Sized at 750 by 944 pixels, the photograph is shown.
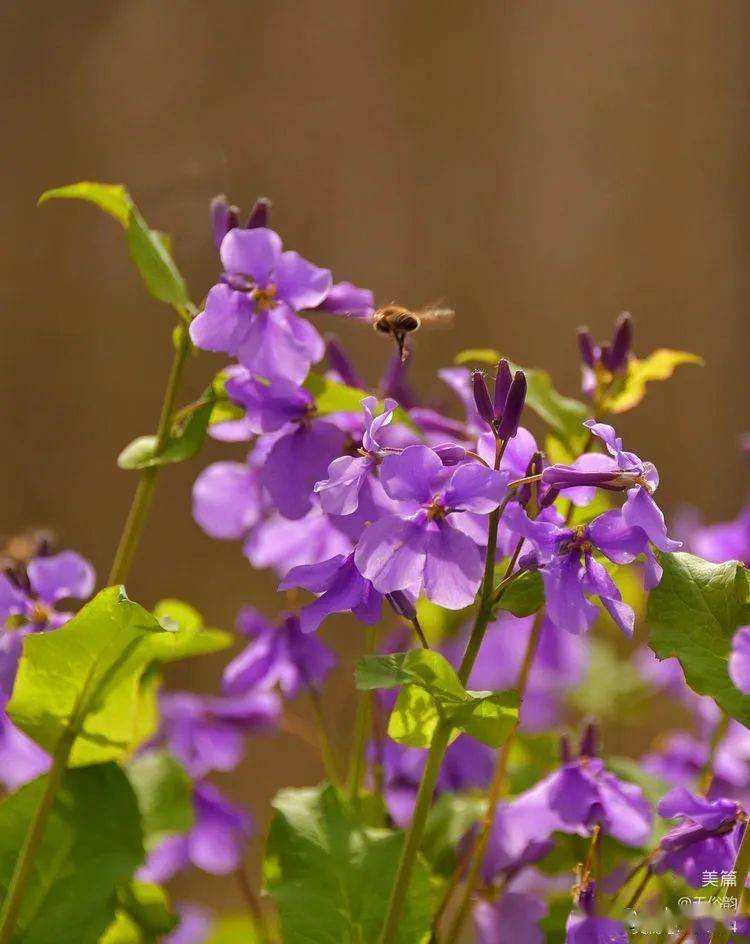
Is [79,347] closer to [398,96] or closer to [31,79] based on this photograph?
[31,79]

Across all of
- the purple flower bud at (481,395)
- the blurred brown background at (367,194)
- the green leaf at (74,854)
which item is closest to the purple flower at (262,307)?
the purple flower bud at (481,395)

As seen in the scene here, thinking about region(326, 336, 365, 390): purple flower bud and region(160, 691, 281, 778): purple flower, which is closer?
region(326, 336, 365, 390): purple flower bud

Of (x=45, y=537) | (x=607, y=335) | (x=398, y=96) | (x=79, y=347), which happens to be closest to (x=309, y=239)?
(x=398, y=96)

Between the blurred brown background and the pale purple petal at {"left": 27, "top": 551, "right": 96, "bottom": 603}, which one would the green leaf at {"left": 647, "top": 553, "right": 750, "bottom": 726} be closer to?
the pale purple petal at {"left": 27, "top": 551, "right": 96, "bottom": 603}

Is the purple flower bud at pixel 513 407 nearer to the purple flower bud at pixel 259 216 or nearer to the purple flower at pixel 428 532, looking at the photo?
the purple flower at pixel 428 532

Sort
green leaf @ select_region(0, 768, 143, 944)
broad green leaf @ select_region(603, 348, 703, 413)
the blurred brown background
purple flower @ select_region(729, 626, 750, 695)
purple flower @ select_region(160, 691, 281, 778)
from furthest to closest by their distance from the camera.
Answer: the blurred brown background
purple flower @ select_region(160, 691, 281, 778)
broad green leaf @ select_region(603, 348, 703, 413)
green leaf @ select_region(0, 768, 143, 944)
purple flower @ select_region(729, 626, 750, 695)

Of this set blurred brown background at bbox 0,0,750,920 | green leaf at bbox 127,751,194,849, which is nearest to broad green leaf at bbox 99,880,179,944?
green leaf at bbox 127,751,194,849
